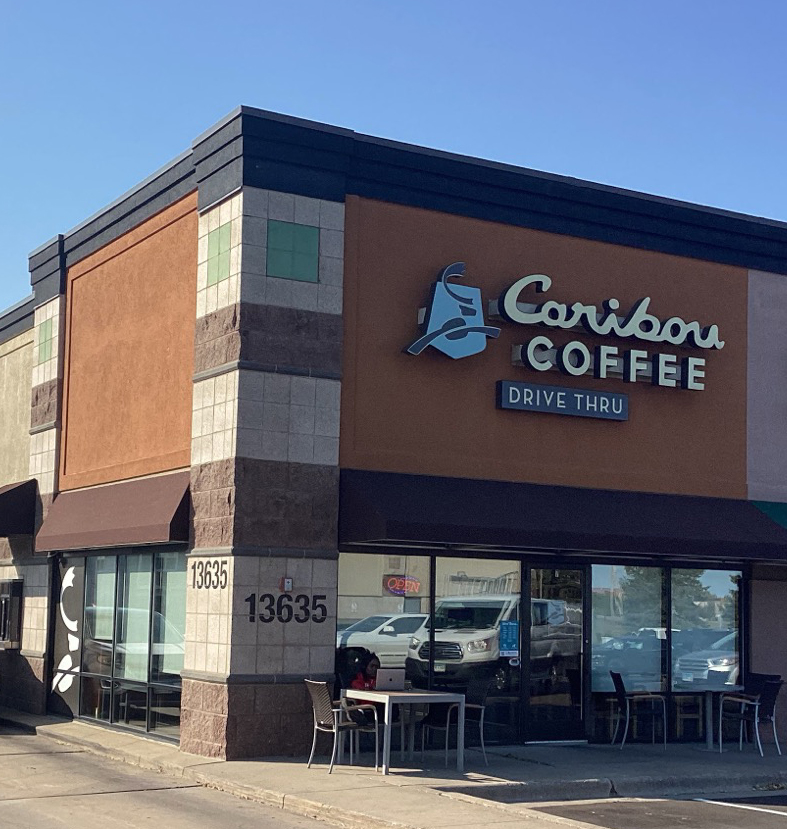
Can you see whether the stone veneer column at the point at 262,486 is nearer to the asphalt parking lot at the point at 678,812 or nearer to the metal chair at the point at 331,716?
the metal chair at the point at 331,716

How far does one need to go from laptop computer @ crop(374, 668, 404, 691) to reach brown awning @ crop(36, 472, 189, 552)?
3.36 m

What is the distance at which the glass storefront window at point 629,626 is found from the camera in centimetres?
1919

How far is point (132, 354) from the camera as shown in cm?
1995

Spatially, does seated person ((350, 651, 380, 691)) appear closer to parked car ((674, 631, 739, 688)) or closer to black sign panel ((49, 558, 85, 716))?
parked car ((674, 631, 739, 688))

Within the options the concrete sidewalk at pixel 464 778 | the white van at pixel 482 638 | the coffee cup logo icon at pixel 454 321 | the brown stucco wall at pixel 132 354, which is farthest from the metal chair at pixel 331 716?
the coffee cup logo icon at pixel 454 321

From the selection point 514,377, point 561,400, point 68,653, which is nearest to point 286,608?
point 514,377

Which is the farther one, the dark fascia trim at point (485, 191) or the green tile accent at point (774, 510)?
the green tile accent at point (774, 510)

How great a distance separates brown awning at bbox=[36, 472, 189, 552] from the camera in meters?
17.2

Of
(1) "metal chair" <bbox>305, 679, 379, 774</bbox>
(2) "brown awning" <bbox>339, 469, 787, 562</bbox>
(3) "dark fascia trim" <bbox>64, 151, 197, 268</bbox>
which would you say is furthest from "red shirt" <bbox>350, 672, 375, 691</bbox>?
(3) "dark fascia trim" <bbox>64, 151, 197, 268</bbox>

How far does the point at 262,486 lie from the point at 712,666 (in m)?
8.26

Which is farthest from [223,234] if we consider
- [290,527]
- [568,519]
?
[568,519]

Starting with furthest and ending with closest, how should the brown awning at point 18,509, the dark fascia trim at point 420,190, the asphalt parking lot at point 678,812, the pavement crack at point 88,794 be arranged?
the brown awning at point 18,509 < the dark fascia trim at point 420,190 < the pavement crack at point 88,794 < the asphalt parking lot at point 678,812

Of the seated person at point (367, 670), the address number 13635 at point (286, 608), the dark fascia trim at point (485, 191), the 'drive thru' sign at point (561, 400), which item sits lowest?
the seated person at point (367, 670)

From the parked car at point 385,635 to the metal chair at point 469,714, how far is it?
3.06 ft
